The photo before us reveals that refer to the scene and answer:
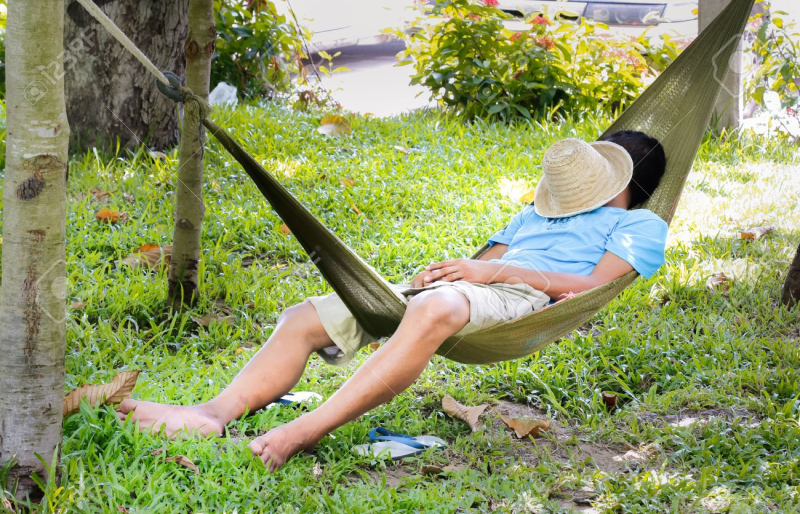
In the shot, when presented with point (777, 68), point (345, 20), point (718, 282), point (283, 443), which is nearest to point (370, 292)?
point (283, 443)

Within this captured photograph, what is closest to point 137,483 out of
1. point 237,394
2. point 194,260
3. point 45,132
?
point 237,394

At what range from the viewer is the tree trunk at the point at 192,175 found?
8.88 ft

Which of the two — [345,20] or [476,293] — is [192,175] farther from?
[345,20]

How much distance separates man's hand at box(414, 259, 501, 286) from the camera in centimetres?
233

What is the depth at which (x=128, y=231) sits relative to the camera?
3.46m

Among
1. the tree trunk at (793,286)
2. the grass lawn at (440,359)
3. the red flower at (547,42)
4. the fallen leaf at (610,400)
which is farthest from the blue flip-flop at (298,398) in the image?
the red flower at (547,42)

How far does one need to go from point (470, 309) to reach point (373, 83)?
21.0 ft

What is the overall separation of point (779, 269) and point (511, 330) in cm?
190

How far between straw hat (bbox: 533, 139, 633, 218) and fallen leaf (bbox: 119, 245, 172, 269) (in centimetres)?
155

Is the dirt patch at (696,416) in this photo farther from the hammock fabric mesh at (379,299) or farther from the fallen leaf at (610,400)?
the hammock fabric mesh at (379,299)

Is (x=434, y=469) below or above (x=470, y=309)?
below

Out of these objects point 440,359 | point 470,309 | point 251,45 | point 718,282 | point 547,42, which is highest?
point 547,42

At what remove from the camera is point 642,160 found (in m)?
2.82

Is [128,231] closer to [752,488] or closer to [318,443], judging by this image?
[318,443]
